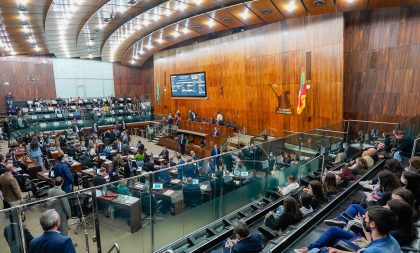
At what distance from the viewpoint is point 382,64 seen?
11055 millimetres

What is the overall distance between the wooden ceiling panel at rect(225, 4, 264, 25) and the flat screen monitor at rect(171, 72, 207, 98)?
6398 mm

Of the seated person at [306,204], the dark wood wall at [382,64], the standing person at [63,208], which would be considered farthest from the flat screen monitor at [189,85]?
the standing person at [63,208]

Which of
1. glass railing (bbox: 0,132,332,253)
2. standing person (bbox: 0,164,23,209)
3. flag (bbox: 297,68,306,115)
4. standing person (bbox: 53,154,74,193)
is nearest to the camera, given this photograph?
glass railing (bbox: 0,132,332,253)

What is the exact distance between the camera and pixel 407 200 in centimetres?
279

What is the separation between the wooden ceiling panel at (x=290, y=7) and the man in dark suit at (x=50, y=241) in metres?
10.1

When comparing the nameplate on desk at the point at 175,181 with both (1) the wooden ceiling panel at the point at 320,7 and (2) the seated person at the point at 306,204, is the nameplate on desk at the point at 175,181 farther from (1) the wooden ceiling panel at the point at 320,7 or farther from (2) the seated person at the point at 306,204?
(1) the wooden ceiling panel at the point at 320,7

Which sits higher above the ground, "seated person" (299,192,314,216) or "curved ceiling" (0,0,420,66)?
"curved ceiling" (0,0,420,66)

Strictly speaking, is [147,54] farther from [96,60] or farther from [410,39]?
[410,39]

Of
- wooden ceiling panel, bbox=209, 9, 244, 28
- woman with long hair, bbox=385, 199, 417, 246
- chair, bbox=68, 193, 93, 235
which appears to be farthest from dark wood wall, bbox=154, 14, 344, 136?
chair, bbox=68, 193, 93, 235

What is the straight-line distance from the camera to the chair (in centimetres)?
381

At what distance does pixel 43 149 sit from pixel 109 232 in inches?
372

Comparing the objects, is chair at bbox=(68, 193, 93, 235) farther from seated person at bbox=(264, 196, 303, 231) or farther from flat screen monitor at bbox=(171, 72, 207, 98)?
flat screen monitor at bbox=(171, 72, 207, 98)

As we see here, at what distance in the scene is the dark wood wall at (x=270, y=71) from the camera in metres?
11.6

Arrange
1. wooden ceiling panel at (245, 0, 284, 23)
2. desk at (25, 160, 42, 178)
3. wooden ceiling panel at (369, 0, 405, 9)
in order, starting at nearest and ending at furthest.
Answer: desk at (25, 160, 42, 178)
wooden ceiling panel at (369, 0, 405, 9)
wooden ceiling panel at (245, 0, 284, 23)
